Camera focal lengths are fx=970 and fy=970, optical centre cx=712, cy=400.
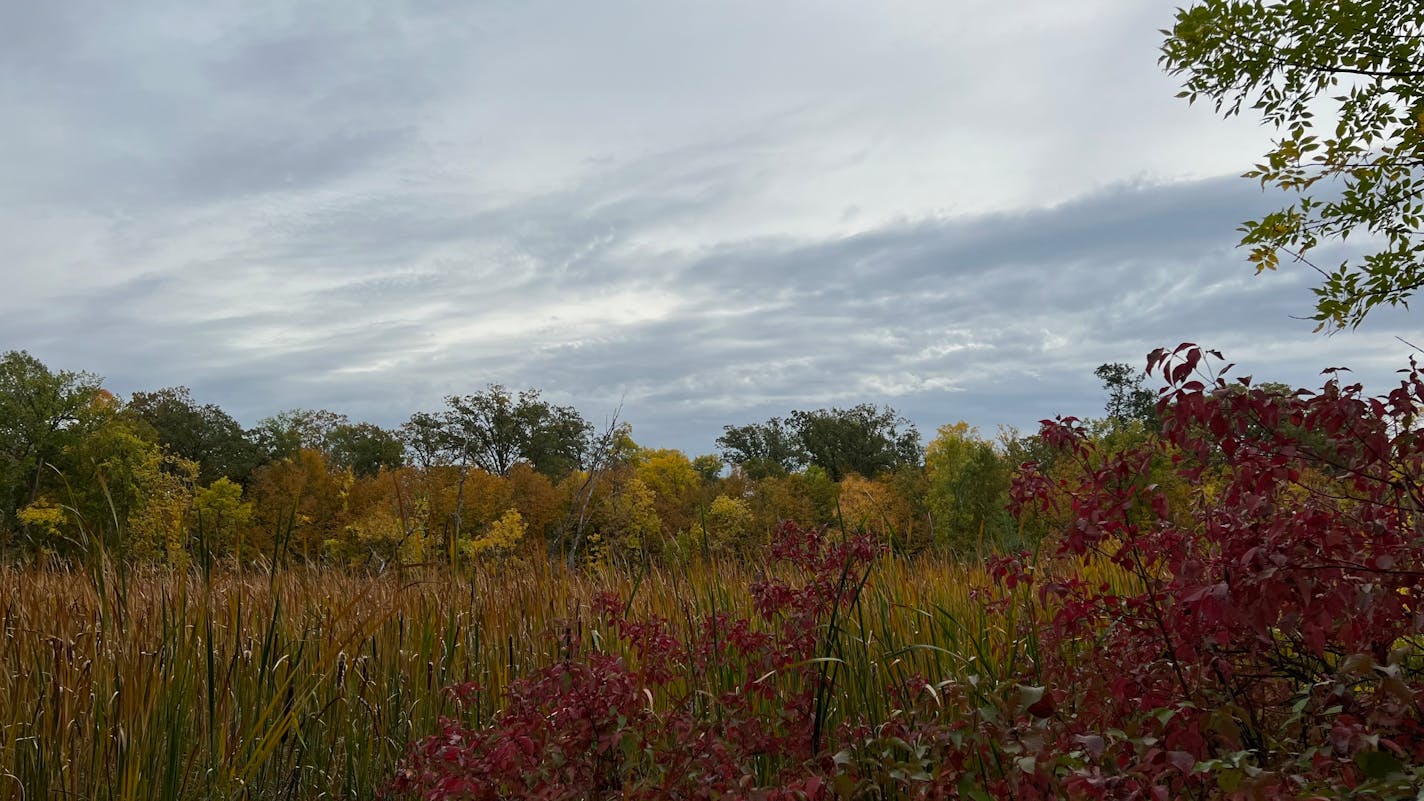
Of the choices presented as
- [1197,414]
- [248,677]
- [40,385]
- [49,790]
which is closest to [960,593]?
[1197,414]

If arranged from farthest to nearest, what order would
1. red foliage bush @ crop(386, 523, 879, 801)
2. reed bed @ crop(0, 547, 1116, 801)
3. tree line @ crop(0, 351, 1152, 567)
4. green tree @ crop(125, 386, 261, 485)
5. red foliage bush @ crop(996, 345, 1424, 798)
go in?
green tree @ crop(125, 386, 261, 485), tree line @ crop(0, 351, 1152, 567), reed bed @ crop(0, 547, 1116, 801), red foliage bush @ crop(386, 523, 879, 801), red foliage bush @ crop(996, 345, 1424, 798)

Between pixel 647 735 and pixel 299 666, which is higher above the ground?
pixel 299 666

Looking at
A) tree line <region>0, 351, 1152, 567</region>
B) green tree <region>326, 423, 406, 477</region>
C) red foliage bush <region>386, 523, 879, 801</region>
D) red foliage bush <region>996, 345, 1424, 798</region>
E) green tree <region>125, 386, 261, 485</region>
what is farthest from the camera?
green tree <region>326, 423, 406, 477</region>

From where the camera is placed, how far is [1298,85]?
853 centimetres

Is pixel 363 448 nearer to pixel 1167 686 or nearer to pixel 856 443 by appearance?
pixel 856 443

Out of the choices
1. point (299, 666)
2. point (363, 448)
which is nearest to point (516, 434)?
point (363, 448)

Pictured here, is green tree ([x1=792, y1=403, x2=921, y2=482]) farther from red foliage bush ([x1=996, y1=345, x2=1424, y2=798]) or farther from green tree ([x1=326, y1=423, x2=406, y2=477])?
red foliage bush ([x1=996, y1=345, x2=1424, y2=798])

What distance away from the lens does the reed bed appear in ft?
11.3

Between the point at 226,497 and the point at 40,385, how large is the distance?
26.9 ft

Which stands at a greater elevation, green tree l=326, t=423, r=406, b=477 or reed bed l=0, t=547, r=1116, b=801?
green tree l=326, t=423, r=406, b=477

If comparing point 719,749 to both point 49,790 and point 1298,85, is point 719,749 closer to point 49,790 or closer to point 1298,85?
point 49,790

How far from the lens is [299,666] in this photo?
12.2 feet

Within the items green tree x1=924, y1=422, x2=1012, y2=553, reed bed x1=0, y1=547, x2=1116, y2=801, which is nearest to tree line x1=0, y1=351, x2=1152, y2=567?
green tree x1=924, y1=422, x2=1012, y2=553

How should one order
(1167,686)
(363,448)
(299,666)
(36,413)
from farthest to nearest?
(363,448)
(36,413)
(299,666)
(1167,686)
